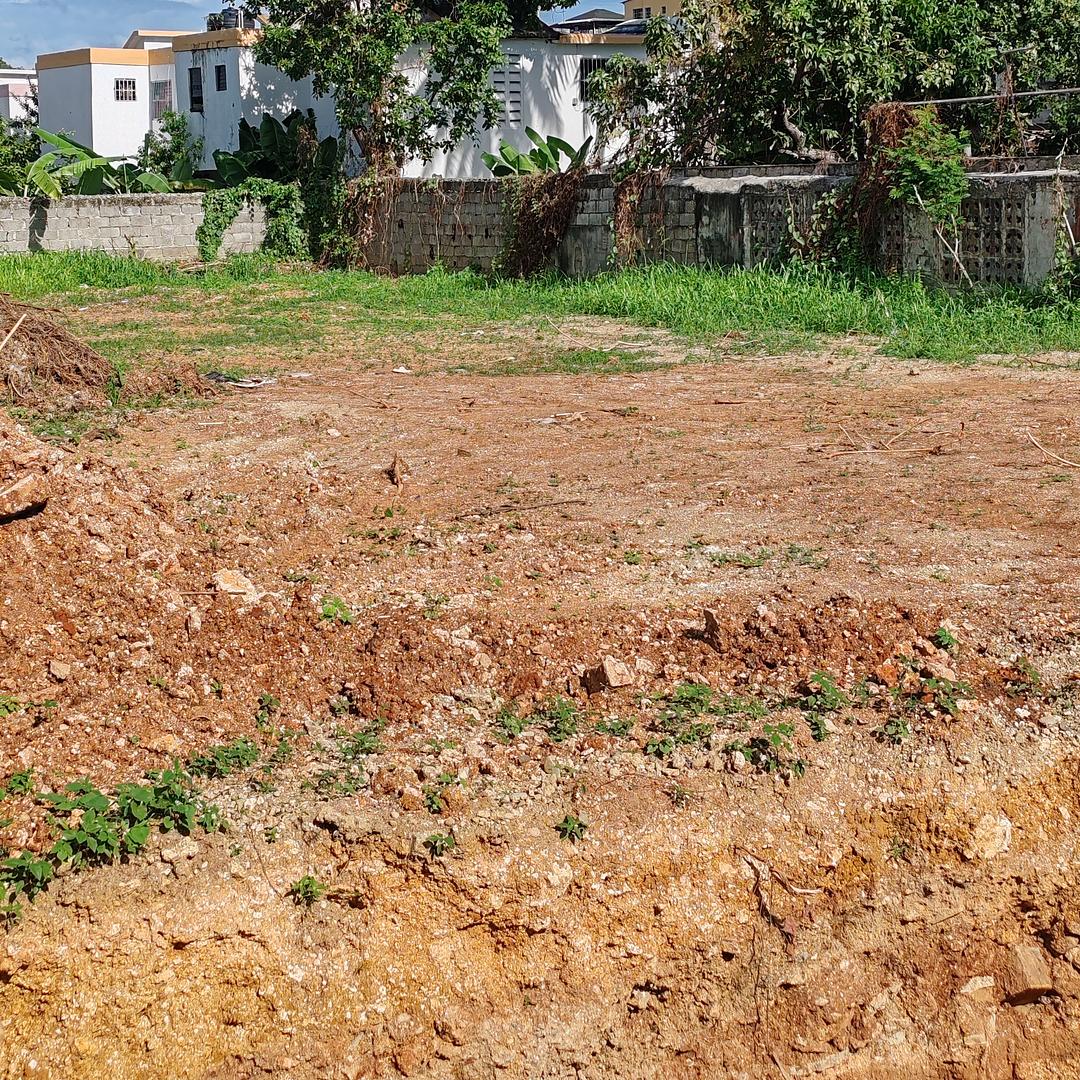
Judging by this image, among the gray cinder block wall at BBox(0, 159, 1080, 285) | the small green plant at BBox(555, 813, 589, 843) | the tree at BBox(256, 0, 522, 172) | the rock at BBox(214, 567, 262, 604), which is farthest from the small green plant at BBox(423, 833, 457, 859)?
the tree at BBox(256, 0, 522, 172)

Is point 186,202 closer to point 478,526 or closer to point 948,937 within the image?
point 478,526

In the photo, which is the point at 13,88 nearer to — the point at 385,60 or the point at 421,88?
the point at 421,88

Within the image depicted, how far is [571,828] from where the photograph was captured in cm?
374

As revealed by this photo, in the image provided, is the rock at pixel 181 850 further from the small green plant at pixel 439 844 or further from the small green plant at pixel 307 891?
the small green plant at pixel 439 844

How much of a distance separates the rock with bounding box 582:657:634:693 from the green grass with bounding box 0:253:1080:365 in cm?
627

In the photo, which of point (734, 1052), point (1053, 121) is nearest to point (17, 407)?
point (734, 1052)

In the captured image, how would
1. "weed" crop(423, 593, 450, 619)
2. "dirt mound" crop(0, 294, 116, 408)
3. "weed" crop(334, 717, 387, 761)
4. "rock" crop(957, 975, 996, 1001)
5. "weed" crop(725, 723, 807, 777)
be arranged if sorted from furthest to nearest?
"dirt mound" crop(0, 294, 116, 408) → "weed" crop(423, 593, 450, 619) → "weed" crop(334, 717, 387, 761) → "weed" crop(725, 723, 807, 777) → "rock" crop(957, 975, 996, 1001)

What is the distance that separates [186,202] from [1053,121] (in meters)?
11.9

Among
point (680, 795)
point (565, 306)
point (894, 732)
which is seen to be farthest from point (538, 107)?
point (680, 795)

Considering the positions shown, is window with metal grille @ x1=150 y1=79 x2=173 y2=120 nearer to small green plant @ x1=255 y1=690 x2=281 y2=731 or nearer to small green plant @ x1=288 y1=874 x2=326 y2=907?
small green plant @ x1=255 y1=690 x2=281 y2=731

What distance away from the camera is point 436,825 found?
12.3ft

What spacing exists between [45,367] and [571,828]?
6601 mm

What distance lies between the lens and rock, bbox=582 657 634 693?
14.5 feet

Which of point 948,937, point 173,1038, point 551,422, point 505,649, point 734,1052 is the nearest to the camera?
point 173,1038
